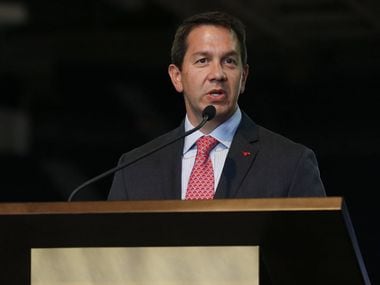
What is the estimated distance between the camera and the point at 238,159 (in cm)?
257

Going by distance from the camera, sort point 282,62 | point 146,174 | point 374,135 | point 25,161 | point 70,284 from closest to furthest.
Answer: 1. point 70,284
2. point 146,174
3. point 374,135
4. point 282,62
5. point 25,161

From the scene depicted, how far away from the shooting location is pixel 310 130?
5.89 metres

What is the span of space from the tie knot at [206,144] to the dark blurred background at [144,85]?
2.70 m

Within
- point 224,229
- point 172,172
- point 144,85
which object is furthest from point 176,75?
point 144,85

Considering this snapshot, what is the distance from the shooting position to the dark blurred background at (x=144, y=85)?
578 cm

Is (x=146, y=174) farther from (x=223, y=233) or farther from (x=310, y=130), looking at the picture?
(x=310, y=130)

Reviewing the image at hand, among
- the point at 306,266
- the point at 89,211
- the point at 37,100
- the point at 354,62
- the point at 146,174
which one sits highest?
the point at 37,100

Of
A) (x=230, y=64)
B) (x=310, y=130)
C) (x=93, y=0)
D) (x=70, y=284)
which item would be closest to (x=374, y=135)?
(x=310, y=130)

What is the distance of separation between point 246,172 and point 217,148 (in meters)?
0.13

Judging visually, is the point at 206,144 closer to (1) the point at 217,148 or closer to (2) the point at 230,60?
(1) the point at 217,148

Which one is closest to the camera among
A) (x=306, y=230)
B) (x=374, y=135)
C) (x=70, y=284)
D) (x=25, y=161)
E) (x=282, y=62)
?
(x=306, y=230)

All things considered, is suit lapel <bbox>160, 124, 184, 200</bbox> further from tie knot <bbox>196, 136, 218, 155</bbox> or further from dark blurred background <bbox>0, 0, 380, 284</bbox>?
dark blurred background <bbox>0, 0, 380, 284</bbox>

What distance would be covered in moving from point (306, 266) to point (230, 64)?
69cm

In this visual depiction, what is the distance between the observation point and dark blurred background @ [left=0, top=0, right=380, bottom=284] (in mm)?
5781
